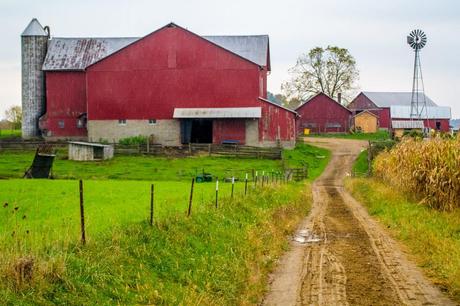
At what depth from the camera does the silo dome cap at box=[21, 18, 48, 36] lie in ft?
206

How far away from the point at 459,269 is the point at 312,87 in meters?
80.7

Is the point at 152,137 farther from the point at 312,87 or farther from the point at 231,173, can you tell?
the point at 312,87

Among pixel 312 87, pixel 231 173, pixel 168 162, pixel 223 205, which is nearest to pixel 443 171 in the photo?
pixel 223 205

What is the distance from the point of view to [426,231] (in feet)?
56.4

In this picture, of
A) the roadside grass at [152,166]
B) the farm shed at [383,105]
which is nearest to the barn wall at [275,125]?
the roadside grass at [152,166]

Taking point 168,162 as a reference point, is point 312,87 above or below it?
above

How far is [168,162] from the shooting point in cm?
4822

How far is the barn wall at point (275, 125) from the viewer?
55844 millimetres

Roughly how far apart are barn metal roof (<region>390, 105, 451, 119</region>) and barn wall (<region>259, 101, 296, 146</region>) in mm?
37388

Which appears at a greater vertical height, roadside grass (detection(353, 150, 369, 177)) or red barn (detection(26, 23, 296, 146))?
red barn (detection(26, 23, 296, 146))

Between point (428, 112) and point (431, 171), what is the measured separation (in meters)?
71.8

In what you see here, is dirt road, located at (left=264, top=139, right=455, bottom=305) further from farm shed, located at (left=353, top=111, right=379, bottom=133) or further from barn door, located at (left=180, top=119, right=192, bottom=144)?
farm shed, located at (left=353, top=111, right=379, bottom=133)

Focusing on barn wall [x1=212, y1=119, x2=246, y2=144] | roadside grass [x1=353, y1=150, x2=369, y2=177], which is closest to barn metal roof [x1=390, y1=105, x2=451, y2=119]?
roadside grass [x1=353, y1=150, x2=369, y2=177]

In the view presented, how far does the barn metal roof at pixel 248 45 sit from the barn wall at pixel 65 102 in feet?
43.0
